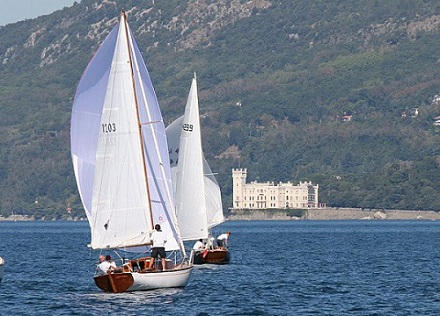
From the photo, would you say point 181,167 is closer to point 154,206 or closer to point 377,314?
point 154,206

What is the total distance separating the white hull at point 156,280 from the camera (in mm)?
55344

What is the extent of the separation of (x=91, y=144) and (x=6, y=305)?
7382mm

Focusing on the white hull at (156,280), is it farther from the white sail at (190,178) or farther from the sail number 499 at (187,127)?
the sail number 499 at (187,127)

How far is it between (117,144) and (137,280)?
5414mm

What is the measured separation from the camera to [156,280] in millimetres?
55812

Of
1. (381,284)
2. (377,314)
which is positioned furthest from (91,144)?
(381,284)

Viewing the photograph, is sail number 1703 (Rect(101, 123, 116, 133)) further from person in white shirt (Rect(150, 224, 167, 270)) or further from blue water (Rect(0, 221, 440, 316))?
blue water (Rect(0, 221, 440, 316))

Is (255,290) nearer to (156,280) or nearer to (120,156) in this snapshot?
(156,280)

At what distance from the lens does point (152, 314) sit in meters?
50.9

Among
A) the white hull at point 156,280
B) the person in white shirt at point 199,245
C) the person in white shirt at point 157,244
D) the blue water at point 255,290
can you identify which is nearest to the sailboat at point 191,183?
the person in white shirt at point 199,245

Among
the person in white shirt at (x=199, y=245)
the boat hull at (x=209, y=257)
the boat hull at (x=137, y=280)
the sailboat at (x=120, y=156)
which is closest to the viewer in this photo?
the boat hull at (x=137, y=280)

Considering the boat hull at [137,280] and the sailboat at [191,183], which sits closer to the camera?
the boat hull at [137,280]

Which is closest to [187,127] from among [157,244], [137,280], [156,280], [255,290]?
[255,290]

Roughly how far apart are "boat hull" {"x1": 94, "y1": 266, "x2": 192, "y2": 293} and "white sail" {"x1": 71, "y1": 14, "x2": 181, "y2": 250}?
4.11 ft
